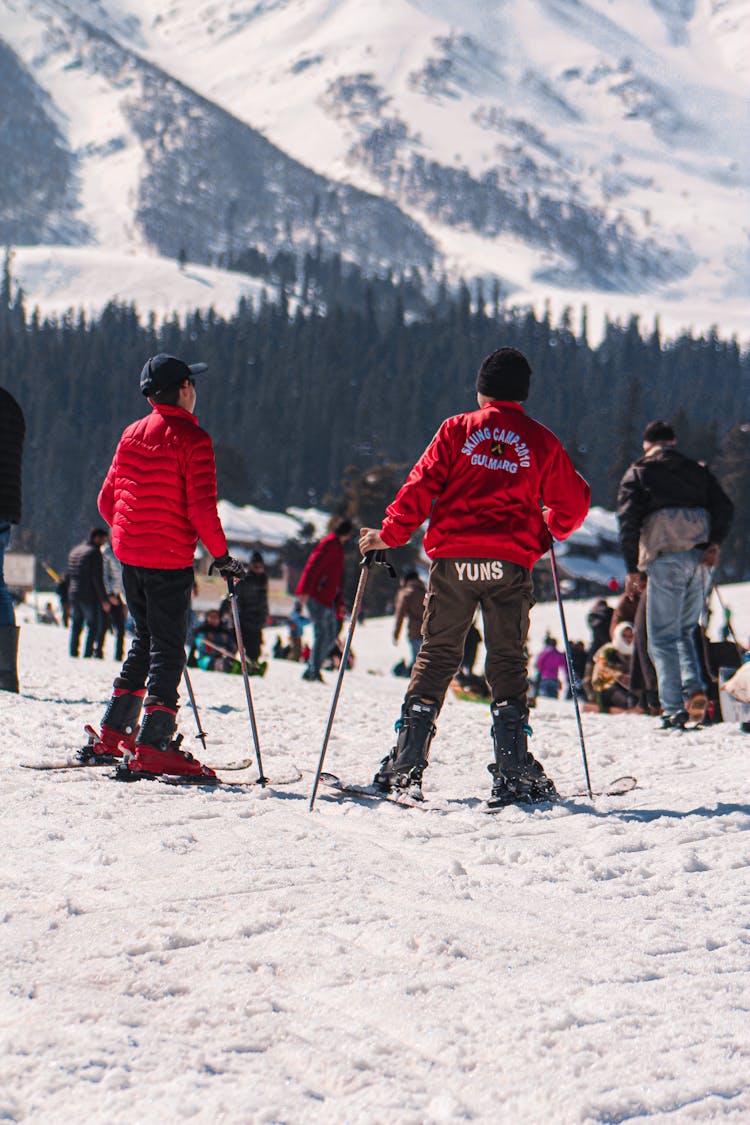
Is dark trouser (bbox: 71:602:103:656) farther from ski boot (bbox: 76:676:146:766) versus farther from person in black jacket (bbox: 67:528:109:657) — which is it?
ski boot (bbox: 76:676:146:766)

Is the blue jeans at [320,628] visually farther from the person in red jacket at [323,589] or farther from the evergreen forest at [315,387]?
the evergreen forest at [315,387]

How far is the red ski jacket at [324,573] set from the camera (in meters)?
12.3

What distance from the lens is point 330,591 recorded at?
41.0 ft

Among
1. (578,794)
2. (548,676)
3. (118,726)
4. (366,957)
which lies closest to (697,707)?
(578,794)

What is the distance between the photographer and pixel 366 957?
110 inches

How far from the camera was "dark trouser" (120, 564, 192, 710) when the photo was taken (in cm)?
498

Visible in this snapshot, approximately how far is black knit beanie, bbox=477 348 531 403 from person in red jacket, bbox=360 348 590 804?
0.10 m

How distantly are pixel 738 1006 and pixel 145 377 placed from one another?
349 cm

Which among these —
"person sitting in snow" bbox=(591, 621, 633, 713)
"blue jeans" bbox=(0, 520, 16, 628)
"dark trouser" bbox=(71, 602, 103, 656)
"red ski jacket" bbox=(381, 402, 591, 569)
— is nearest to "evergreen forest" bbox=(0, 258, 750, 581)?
"dark trouser" bbox=(71, 602, 103, 656)

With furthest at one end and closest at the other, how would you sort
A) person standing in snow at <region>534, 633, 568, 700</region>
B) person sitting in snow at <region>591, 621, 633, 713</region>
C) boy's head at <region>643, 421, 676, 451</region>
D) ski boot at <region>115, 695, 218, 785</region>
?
person standing in snow at <region>534, 633, 568, 700</region> < person sitting in snow at <region>591, 621, 633, 713</region> < boy's head at <region>643, 421, 676, 451</region> < ski boot at <region>115, 695, 218, 785</region>

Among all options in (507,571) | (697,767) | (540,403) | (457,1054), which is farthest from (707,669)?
(540,403)

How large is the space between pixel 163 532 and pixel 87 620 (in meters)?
9.53

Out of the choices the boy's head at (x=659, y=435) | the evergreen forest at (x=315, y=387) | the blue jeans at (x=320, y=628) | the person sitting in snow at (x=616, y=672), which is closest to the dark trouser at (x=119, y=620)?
the blue jeans at (x=320, y=628)

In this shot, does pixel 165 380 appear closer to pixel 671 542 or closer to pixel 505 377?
pixel 505 377
